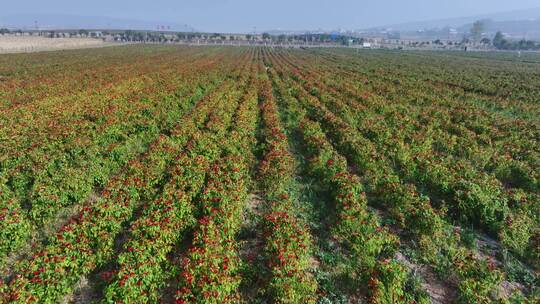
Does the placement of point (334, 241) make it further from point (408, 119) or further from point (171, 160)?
point (408, 119)

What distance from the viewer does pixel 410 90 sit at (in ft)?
111

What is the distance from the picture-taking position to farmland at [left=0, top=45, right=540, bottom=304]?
777 cm

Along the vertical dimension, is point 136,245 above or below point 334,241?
above

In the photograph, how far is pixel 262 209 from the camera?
475 inches

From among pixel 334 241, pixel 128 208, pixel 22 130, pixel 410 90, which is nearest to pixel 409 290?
pixel 334 241

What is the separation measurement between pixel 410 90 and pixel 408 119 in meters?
13.4

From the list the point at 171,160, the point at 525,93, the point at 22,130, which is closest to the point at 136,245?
the point at 171,160

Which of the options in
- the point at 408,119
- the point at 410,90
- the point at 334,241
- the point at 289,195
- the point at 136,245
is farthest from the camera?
the point at 410,90

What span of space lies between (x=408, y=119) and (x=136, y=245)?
60.0ft

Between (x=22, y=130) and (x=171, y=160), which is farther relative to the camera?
(x=22, y=130)

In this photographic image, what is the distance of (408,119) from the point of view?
21.9m

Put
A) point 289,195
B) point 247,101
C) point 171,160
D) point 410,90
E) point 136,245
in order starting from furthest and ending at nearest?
1. point 410,90
2. point 247,101
3. point 171,160
4. point 289,195
5. point 136,245

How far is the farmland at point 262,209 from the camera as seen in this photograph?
7.77 metres

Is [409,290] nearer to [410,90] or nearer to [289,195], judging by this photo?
[289,195]
